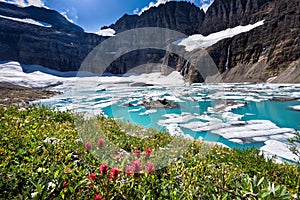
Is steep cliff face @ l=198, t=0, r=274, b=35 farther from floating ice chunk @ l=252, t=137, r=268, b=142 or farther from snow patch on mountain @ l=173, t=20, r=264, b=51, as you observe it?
floating ice chunk @ l=252, t=137, r=268, b=142

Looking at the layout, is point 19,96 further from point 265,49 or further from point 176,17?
point 176,17

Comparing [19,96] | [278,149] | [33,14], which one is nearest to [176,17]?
[33,14]

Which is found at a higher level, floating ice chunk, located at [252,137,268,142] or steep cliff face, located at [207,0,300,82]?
steep cliff face, located at [207,0,300,82]

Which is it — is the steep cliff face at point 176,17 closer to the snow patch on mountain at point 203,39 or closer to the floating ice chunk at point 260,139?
the snow patch on mountain at point 203,39

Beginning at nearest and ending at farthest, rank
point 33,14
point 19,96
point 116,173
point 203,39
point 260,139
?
point 116,173, point 260,139, point 19,96, point 203,39, point 33,14

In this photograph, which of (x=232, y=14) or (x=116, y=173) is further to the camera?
(x=232, y=14)

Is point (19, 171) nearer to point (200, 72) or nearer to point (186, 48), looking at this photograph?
point (200, 72)

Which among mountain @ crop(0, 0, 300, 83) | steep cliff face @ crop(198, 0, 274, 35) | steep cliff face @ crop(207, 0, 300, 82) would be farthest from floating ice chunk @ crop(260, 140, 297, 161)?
steep cliff face @ crop(198, 0, 274, 35)
